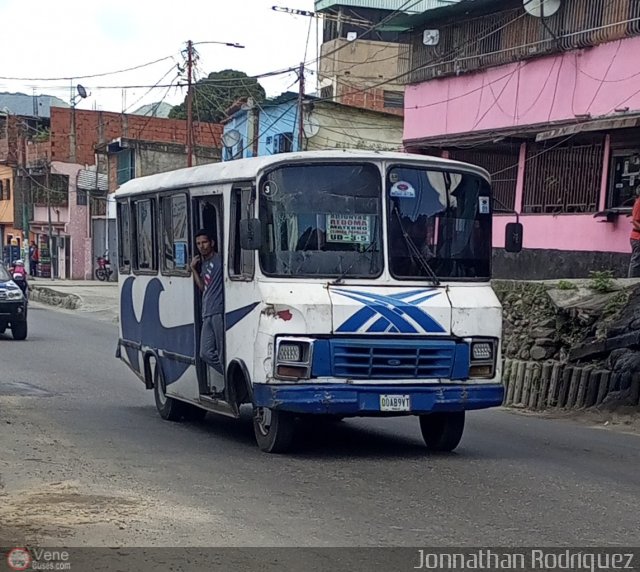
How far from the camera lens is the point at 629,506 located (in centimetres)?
755

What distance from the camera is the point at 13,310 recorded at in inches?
846

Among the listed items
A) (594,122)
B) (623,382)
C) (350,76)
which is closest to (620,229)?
(594,122)

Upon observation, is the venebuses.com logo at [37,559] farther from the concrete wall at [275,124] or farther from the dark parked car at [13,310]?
the concrete wall at [275,124]

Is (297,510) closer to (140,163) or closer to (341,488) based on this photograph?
(341,488)

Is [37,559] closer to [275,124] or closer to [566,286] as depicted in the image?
[566,286]

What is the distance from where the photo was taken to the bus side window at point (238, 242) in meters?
9.30

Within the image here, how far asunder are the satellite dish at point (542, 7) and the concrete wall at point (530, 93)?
3.09 ft

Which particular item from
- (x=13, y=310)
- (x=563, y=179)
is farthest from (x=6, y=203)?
(x=563, y=179)

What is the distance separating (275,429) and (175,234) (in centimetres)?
293

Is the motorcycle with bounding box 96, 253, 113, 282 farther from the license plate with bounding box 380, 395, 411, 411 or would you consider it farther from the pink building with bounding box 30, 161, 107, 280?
the license plate with bounding box 380, 395, 411, 411

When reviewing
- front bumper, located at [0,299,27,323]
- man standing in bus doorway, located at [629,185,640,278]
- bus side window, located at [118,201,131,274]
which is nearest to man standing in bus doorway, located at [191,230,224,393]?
bus side window, located at [118,201,131,274]

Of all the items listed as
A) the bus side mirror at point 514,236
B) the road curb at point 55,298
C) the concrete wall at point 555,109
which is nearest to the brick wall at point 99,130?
the road curb at point 55,298

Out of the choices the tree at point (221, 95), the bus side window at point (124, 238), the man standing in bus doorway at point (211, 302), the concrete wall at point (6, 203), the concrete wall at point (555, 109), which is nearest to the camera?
the man standing in bus doorway at point (211, 302)

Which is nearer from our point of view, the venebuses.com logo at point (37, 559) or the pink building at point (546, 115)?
the venebuses.com logo at point (37, 559)
